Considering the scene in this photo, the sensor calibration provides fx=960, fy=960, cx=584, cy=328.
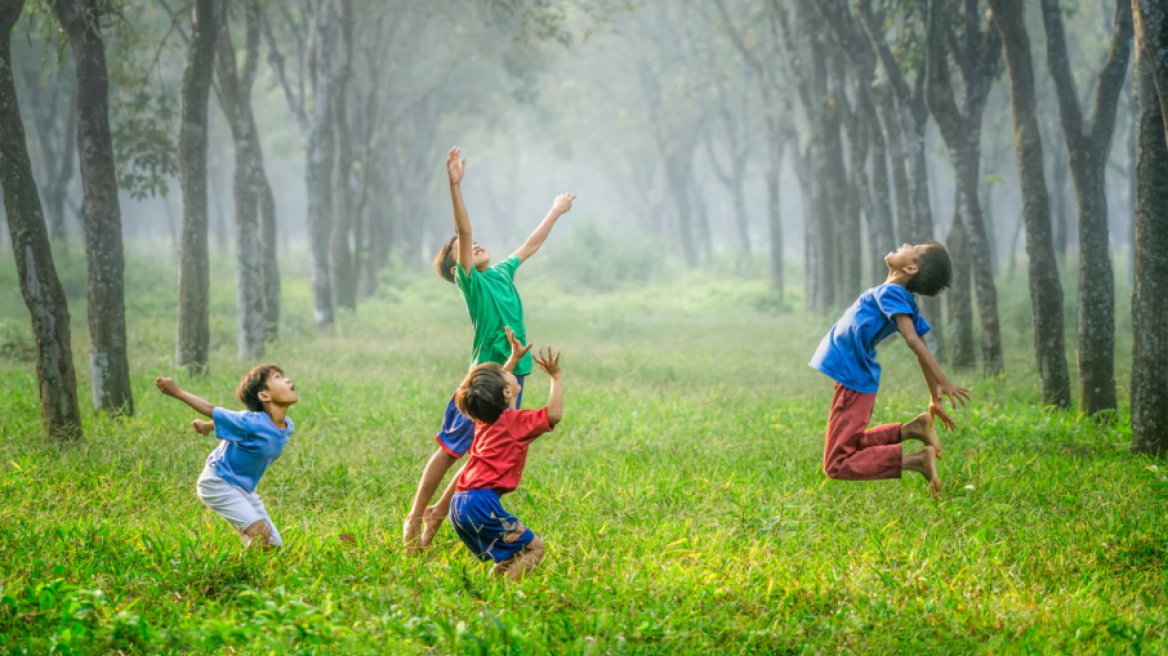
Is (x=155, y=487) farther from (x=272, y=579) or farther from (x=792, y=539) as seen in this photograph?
(x=792, y=539)

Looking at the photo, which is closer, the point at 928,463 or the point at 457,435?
the point at 457,435

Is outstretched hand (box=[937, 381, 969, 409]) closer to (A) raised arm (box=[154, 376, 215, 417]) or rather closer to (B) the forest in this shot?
(B) the forest

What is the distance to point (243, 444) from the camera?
15.6 feet

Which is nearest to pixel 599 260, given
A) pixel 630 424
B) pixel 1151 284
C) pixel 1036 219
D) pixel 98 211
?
pixel 1036 219

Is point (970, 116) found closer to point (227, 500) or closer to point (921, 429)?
point (921, 429)

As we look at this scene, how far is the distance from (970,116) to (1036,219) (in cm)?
270

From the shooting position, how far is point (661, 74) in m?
36.1

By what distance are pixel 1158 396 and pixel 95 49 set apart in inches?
358

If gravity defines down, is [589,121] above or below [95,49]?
above

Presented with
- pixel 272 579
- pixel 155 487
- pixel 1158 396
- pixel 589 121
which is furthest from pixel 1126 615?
pixel 589 121

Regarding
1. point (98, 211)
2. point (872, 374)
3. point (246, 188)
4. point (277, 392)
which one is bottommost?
point (872, 374)

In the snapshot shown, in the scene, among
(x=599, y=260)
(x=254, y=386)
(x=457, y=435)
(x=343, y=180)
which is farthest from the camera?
(x=599, y=260)

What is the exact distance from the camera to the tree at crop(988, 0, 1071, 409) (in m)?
8.91

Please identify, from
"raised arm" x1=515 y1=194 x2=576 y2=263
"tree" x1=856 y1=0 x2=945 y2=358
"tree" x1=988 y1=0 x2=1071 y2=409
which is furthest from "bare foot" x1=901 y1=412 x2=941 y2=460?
"tree" x1=856 y1=0 x2=945 y2=358
